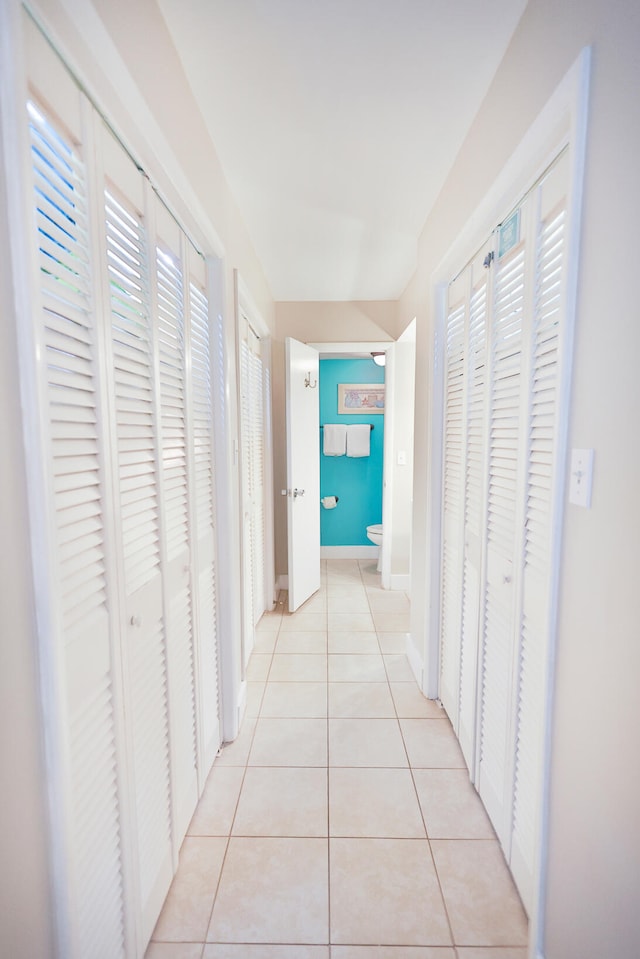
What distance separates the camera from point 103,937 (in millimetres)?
829

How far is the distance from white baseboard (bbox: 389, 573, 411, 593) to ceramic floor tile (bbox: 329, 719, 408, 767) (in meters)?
1.78

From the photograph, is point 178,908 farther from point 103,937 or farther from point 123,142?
point 123,142

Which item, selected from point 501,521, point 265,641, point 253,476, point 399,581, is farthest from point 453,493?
point 399,581

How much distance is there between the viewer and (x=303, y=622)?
9.92ft

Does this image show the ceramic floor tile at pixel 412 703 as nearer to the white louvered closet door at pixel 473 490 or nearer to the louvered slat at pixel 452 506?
the louvered slat at pixel 452 506

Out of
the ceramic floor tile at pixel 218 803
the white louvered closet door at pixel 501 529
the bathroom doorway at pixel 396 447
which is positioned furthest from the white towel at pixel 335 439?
the ceramic floor tile at pixel 218 803

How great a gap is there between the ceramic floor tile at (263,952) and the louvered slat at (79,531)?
12.5 inches

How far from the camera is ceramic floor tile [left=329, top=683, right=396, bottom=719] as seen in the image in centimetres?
201

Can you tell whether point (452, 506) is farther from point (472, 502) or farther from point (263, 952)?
point (263, 952)

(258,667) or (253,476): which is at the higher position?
(253,476)

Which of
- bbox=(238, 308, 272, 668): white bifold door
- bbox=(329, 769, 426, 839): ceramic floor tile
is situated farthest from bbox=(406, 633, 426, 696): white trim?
bbox=(238, 308, 272, 668): white bifold door

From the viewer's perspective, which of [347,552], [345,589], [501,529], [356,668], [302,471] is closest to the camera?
[501,529]

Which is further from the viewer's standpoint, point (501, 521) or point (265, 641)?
point (265, 641)

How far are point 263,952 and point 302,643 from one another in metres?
1.65
